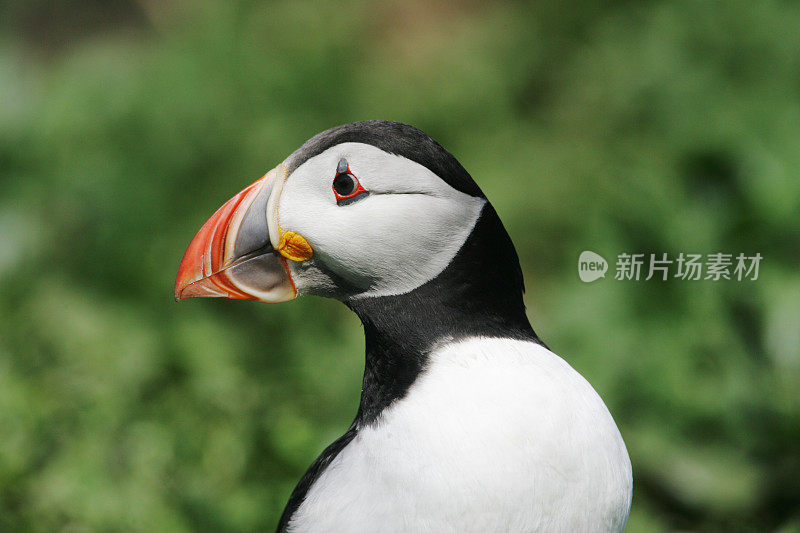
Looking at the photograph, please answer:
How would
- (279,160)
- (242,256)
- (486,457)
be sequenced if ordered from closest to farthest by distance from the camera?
(486,457) < (242,256) < (279,160)

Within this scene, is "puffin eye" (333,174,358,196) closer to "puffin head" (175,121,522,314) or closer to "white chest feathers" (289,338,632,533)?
"puffin head" (175,121,522,314)

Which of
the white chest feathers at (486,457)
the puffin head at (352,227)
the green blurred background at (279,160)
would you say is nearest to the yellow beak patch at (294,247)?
the puffin head at (352,227)

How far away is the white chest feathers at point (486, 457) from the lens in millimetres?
1118

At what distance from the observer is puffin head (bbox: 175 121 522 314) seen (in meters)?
1.16

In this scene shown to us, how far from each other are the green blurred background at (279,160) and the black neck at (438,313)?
1002 mm

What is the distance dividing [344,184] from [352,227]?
0.06m

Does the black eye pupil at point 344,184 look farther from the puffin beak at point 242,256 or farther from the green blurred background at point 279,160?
the green blurred background at point 279,160

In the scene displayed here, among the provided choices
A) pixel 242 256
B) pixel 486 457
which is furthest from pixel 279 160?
pixel 486 457

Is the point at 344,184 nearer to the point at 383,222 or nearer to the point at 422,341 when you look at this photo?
the point at 383,222

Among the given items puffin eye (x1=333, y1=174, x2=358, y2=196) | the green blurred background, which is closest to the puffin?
puffin eye (x1=333, y1=174, x2=358, y2=196)

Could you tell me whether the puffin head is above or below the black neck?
above

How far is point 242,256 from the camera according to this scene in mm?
1216

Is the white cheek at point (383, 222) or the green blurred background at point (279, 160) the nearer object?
the white cheek at point (383, 222)

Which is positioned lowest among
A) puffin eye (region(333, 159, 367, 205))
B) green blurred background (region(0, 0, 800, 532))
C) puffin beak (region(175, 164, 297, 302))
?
green blurred background (region(0, 0, 800, 532))
